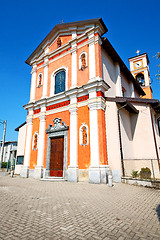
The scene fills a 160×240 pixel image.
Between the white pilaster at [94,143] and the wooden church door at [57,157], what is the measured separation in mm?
2795

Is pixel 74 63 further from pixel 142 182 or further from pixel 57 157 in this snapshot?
pixel 142 182

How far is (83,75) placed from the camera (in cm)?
1164

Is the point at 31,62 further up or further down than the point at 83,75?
further up

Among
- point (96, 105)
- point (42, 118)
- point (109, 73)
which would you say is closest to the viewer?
point (96, 105)

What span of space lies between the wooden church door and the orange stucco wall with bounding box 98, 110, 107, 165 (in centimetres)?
332

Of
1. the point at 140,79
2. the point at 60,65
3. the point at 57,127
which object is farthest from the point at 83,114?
the point at 140,79

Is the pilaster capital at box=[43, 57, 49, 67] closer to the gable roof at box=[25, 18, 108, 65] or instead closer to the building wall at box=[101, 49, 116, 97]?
the gable roof at box=[25, 18, 108, 65]

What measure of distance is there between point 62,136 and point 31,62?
9533mm

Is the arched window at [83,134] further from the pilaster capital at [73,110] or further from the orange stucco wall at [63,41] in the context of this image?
the orange stucco wall at [63,41]

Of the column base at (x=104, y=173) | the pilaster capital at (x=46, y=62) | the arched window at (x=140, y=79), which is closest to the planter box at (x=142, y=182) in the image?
the column base at (x=104, y=173)

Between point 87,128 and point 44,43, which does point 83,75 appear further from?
point 44,43

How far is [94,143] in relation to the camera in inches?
367

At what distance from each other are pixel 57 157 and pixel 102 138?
4026mm

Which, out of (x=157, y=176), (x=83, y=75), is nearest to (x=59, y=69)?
(x=83, y=75)
